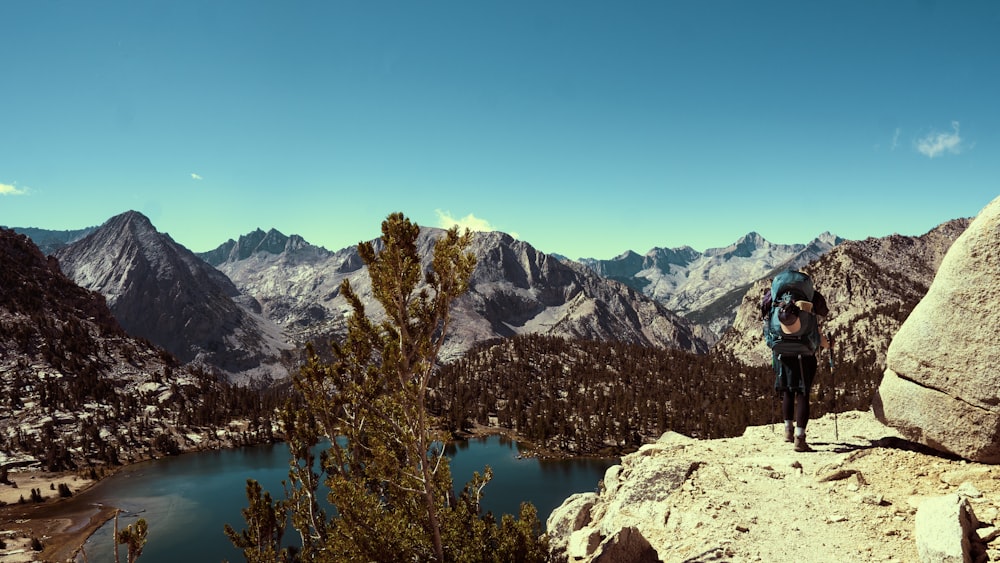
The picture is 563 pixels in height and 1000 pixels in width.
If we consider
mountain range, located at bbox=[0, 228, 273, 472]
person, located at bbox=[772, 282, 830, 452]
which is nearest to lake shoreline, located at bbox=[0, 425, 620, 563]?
mountain range, located at bbox=[0, 228, 273, 472]

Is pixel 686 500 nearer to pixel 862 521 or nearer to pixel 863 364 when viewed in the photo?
pixel 862 521

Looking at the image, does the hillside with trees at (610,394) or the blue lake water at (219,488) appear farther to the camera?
the hillside with trees at (610,394)

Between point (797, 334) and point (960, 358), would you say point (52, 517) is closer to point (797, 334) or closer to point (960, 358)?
point (797, 334)

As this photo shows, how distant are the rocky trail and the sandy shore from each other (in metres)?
66.5

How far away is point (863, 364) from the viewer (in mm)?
148375

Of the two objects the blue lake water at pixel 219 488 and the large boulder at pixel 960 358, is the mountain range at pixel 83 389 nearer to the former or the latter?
the blue lake water at pixel 219 488

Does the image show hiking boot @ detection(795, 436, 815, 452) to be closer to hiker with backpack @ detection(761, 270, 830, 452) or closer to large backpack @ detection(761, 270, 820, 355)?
hiker with backpack @ detection(761, 270, 830, 452)

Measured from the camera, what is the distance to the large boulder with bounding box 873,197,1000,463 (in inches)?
447

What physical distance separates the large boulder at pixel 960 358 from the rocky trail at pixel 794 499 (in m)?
0.81

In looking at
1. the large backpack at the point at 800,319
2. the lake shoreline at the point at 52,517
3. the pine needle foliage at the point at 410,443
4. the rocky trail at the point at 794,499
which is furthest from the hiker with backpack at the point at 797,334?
the lake shoreline at the point at 52,517

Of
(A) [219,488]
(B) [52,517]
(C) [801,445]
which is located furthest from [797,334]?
(A) [219,488]

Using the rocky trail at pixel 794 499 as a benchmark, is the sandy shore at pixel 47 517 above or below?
below

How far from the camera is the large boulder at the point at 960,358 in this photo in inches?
447

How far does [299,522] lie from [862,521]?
20.1 metres
